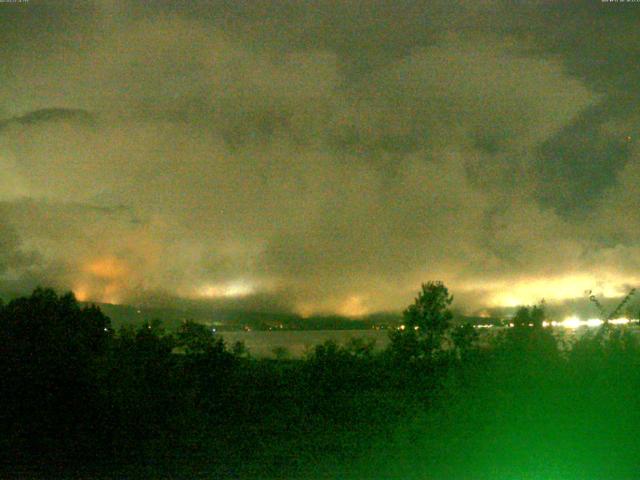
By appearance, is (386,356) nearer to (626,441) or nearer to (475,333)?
(475,333)

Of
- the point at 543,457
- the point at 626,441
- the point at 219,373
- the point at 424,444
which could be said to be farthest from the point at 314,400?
the point at 626,441

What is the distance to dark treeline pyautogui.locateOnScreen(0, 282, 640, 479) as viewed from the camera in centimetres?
1094

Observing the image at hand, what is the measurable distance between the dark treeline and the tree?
1.25 feet

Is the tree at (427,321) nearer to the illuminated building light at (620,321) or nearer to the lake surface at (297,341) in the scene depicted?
the lake surface at (297,341)

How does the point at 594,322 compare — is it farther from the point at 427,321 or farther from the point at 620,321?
the point at 427,321

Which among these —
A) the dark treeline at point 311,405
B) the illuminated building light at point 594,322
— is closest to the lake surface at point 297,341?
the dark treeline at point 311,405

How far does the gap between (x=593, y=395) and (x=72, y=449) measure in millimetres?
9341

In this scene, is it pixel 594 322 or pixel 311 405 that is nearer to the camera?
pixel 311 405

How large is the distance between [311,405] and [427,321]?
15.0 ft

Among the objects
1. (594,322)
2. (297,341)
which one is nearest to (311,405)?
(297,341)

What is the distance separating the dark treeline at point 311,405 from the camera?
1094 centimetres

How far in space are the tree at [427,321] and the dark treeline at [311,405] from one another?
381 mm

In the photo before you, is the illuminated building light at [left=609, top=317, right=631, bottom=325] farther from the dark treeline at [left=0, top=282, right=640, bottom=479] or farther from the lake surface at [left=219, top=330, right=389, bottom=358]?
the lake surface at [left=219, top=330, right=389, bottom=358]

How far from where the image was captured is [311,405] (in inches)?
551
